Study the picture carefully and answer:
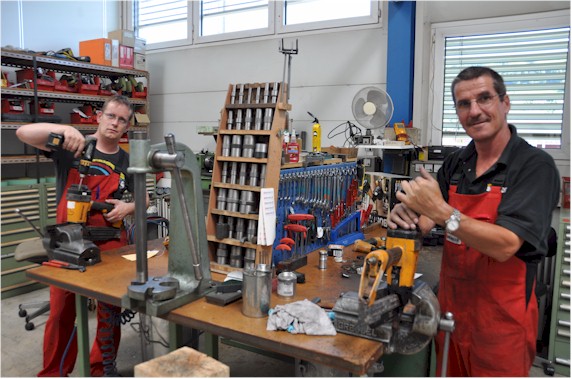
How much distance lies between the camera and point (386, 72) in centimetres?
367

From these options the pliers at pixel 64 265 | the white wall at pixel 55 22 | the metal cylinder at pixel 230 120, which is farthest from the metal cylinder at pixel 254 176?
the white wall at pixel 55 22

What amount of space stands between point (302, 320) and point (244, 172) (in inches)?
31.2

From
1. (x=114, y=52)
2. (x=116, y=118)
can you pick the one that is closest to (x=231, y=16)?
(x=114, y=52)

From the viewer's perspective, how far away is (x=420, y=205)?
4.60 feet

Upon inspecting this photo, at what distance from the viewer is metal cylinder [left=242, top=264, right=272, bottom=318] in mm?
1442

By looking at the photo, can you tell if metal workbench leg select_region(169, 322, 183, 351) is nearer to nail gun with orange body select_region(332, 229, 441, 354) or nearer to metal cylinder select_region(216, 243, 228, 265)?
metal cylinder select_region(216, 243, 228, 265)

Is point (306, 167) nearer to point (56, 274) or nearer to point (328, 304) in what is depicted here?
point (328, 304)

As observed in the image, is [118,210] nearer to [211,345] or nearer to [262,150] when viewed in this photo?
[262,150]

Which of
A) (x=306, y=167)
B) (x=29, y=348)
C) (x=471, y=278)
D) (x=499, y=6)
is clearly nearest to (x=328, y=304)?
(x=471, y=278)

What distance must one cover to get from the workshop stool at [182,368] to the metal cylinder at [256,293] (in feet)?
1.53

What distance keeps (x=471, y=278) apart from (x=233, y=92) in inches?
50.4

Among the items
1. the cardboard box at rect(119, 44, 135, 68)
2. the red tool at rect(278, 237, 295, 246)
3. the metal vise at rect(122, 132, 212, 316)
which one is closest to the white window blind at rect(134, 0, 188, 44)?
the cardboard box at rect(119, 44, 135, 68)

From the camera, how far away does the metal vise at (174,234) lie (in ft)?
4.67

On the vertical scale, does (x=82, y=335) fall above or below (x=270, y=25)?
below
